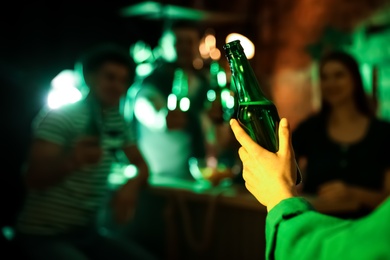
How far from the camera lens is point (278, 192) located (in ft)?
2.77

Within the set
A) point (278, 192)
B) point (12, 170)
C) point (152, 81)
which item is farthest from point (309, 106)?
point (278, 192)

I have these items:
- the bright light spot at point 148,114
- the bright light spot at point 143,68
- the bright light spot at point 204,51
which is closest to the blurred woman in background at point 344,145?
the bright light spot at point 148,114

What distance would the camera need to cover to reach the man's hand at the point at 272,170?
85 centimetres

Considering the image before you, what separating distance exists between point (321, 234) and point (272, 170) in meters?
0.16

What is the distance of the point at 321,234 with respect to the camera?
28.9 inches

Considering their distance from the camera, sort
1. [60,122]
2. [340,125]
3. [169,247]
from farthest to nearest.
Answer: [169,247] → [340,125] → [60,122]

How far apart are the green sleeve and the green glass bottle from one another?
14cm

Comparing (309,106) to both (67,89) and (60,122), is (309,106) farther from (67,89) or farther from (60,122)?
(60,122)

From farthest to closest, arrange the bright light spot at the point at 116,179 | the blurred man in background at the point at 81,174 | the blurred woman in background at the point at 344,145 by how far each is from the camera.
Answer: the bright light spot at the point at 116,179 < the blurred woman in background at the point at 344,145 < the blurred man in background at the point at 81,174

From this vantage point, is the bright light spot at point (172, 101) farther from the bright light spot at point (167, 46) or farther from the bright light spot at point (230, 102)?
the bright light spot at point (167, 46)

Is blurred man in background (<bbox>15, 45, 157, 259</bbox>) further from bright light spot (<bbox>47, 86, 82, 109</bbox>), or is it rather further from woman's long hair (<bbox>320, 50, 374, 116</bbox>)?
bright light spot (<bbox>47, 86, 82, 109</bbox>)

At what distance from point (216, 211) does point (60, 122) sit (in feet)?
3.21

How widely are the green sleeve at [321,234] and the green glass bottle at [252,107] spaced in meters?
0.14

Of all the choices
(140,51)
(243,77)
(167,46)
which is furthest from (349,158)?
(140,51)
